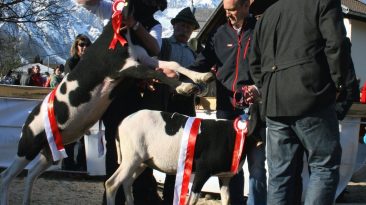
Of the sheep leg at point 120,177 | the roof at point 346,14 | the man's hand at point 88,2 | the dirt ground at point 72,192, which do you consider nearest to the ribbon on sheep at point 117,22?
the man's hand at point 88,2

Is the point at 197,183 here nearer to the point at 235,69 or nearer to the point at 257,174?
the point at 257,174

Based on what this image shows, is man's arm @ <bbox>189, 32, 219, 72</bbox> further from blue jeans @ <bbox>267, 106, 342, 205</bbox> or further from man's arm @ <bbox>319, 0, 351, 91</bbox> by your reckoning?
man's arm @ <bbox>319, 0, 351, 91</bbox>

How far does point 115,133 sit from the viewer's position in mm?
4805

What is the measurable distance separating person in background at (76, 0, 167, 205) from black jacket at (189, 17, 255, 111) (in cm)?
51

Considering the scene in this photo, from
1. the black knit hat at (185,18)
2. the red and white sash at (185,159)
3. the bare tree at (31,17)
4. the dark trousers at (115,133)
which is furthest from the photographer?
the bare tree at (31,17)

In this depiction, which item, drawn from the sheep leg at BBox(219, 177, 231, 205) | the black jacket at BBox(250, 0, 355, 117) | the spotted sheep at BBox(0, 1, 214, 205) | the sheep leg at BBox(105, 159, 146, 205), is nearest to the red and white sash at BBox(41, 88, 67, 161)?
the spotted sheep at BBox(0, 1, 214, 205)

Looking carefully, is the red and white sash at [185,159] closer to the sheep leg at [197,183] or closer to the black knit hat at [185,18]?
the sheep leg at [197,183]

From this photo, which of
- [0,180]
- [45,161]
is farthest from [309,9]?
[0,180]

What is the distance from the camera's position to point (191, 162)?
14.5ft

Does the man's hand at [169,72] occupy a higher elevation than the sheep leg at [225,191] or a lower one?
higher

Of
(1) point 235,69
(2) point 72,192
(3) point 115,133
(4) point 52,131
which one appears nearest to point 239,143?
(1) point 235,69

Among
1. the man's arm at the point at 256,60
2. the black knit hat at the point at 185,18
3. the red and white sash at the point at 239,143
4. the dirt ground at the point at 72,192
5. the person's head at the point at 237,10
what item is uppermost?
the person's head at the point at 237,10

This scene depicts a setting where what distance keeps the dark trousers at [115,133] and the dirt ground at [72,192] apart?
1.32 meters

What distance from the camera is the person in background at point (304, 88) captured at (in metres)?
3.32
